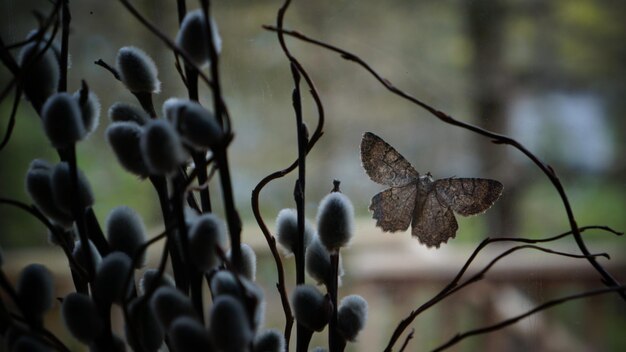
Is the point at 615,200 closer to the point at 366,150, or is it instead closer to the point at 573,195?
the point at 573,195

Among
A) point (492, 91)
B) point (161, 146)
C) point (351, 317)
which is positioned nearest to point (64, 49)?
point (161, 146)

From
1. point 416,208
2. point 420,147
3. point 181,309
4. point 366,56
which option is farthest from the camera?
point 420,147

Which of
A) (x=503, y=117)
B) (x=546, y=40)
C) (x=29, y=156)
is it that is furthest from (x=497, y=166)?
(x=29, y=156)

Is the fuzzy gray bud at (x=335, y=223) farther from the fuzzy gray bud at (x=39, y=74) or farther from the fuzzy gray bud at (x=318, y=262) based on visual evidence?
the fuzzy gray bud at (x=39, y=74)

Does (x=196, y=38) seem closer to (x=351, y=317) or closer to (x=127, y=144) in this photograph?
(x=127, y=144)

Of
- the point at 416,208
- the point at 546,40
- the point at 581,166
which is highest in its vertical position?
the point at 546,40

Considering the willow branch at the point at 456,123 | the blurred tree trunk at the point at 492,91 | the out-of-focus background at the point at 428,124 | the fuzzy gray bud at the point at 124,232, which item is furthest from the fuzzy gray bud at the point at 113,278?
the blurred tree trunk at the point at 492,91

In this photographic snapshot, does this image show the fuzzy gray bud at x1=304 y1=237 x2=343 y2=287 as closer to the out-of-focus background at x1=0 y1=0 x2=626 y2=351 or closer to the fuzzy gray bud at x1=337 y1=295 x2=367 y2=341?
the fuzzy gray bud at x1=337 y1=295 x2=367 y2=341
